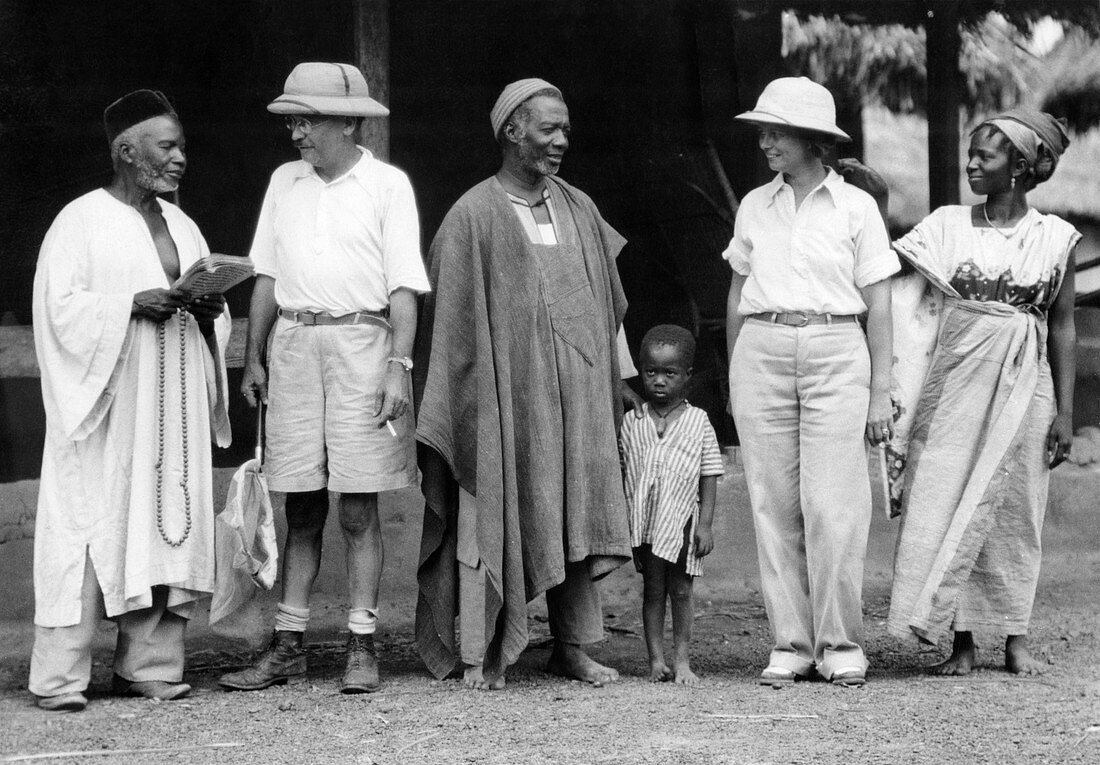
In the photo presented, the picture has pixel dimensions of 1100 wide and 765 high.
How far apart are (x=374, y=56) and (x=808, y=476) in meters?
2.50

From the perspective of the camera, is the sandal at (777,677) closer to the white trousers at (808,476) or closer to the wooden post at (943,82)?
the white trousers at (808,476)

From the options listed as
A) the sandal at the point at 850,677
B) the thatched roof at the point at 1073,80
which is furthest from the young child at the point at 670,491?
the thatched roof at the point at 1073,80

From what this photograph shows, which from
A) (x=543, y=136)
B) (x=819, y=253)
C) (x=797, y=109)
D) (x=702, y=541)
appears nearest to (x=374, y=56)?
(x=543, y=136)

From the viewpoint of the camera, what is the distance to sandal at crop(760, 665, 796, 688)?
5613mm

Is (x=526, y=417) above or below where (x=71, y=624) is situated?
above

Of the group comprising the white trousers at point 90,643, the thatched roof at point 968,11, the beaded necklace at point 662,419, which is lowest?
the white trousers at point 90,643

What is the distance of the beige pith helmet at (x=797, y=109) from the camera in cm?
557

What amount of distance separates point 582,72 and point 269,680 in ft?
9.78

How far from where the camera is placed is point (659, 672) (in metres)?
5.75

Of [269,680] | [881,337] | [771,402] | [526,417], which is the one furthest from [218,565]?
[881,337]

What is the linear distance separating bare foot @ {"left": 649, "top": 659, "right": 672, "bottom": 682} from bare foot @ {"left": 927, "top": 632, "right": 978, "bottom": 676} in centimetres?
94

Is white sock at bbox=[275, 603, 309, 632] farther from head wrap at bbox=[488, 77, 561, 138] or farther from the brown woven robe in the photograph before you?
head wrap at bbox=[488, 77, 561, 138]

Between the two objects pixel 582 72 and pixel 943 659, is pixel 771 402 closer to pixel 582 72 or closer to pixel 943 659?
pixel 943 659

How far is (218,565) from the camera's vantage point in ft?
18.6
